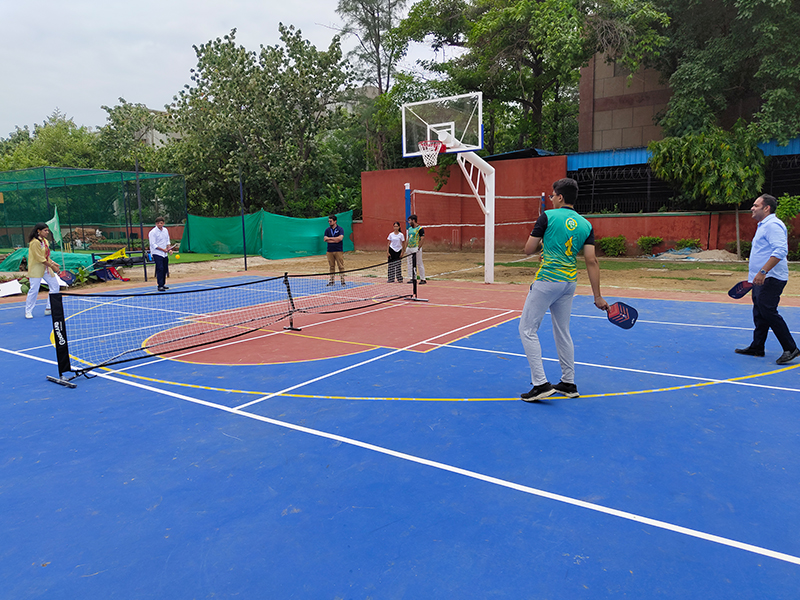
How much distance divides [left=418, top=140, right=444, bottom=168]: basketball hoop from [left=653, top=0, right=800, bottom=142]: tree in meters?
11.5

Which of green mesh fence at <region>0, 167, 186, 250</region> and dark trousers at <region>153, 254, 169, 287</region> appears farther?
green mesh fence at <region>0, 167, 186, 250</region>

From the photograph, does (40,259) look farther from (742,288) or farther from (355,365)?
(742,288)

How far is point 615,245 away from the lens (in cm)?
2259

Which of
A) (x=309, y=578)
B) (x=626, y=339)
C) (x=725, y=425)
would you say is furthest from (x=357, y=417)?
(x=626, y=339)

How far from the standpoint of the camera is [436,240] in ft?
88.6

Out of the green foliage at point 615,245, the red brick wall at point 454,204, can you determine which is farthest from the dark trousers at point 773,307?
the red brick wall at point 454,204

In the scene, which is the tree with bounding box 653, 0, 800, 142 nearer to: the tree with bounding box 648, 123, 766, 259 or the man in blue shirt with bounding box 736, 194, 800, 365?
the tree with bounding box 648, 123, 766, 259

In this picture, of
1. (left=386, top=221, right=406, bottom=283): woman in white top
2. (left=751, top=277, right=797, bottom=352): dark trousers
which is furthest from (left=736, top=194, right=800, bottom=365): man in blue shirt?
(left=386, top=221, right=406, bottom=283): woman in white top

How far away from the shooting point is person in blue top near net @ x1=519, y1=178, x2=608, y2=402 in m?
5.29

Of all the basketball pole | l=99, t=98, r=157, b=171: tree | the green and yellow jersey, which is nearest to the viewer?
the green and yellow jersey

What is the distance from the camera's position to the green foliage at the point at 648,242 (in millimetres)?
21797

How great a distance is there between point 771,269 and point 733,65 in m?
18.2

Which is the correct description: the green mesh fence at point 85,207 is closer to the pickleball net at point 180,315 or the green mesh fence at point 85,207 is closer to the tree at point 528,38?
the pickleball net at point 180,315

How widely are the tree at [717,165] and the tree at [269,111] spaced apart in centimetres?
1740
